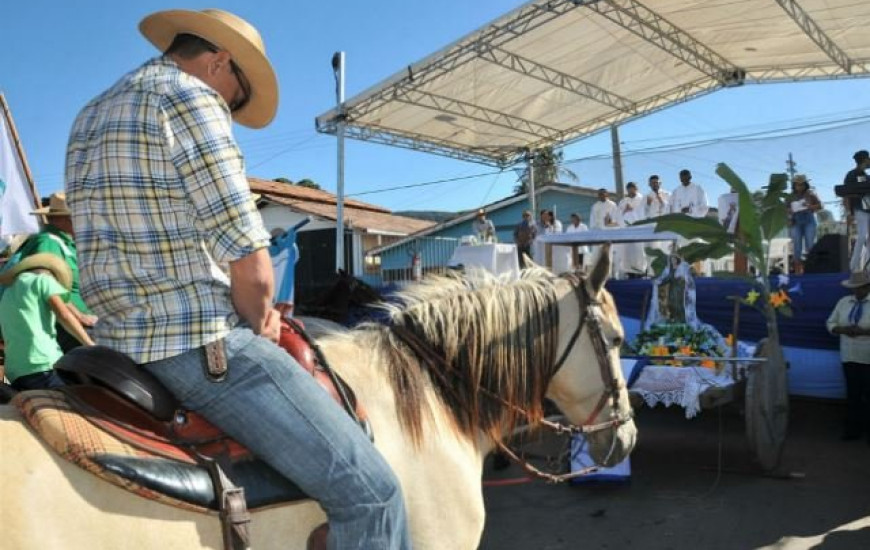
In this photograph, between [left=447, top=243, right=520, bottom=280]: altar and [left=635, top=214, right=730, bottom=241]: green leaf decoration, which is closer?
[left=635, top=214, right=730, bottom=241]: green leaf decoration

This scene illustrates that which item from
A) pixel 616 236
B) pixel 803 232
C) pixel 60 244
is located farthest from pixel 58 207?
pixel 803 232

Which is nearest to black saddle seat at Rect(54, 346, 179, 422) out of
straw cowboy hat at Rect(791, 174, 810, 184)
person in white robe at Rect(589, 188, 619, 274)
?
straw cowboy hat at Rect(791, 174, 810, 184)

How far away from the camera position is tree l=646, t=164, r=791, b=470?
6.08 metres

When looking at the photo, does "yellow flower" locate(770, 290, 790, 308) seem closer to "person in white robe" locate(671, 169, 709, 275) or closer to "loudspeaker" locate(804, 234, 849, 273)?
"loudspeaker" locate(804, 234, 849, 273)

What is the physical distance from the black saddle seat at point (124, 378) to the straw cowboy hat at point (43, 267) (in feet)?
7.91

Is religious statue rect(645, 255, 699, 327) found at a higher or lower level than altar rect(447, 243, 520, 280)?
lower

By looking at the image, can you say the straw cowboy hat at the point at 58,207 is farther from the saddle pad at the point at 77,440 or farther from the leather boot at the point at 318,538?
A: the leather boot at the point at 318,538

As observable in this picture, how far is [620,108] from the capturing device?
15828mm

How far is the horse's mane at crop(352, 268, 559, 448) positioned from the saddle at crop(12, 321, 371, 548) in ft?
2.04

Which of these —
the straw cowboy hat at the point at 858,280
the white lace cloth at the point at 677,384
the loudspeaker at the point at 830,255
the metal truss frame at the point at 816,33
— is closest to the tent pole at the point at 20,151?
the white lace cloth at the point at 677,384

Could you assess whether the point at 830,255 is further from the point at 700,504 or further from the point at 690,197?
the point at 700,504

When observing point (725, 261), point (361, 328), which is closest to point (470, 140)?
point (725, 261)

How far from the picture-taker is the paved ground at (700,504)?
494 centimetres

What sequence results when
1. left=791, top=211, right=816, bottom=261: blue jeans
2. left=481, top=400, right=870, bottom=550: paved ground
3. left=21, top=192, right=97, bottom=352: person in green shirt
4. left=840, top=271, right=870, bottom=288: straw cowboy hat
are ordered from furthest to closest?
left=791, top=211, right=816, bottom=261: blue jeans, left=840, top=271, right=870, bottom=288: straw cowboy hat, left=481, top=400, right=870, bottom=550: paved ground, left=21, top=192, right=97, bottom=352: person in green shirt
